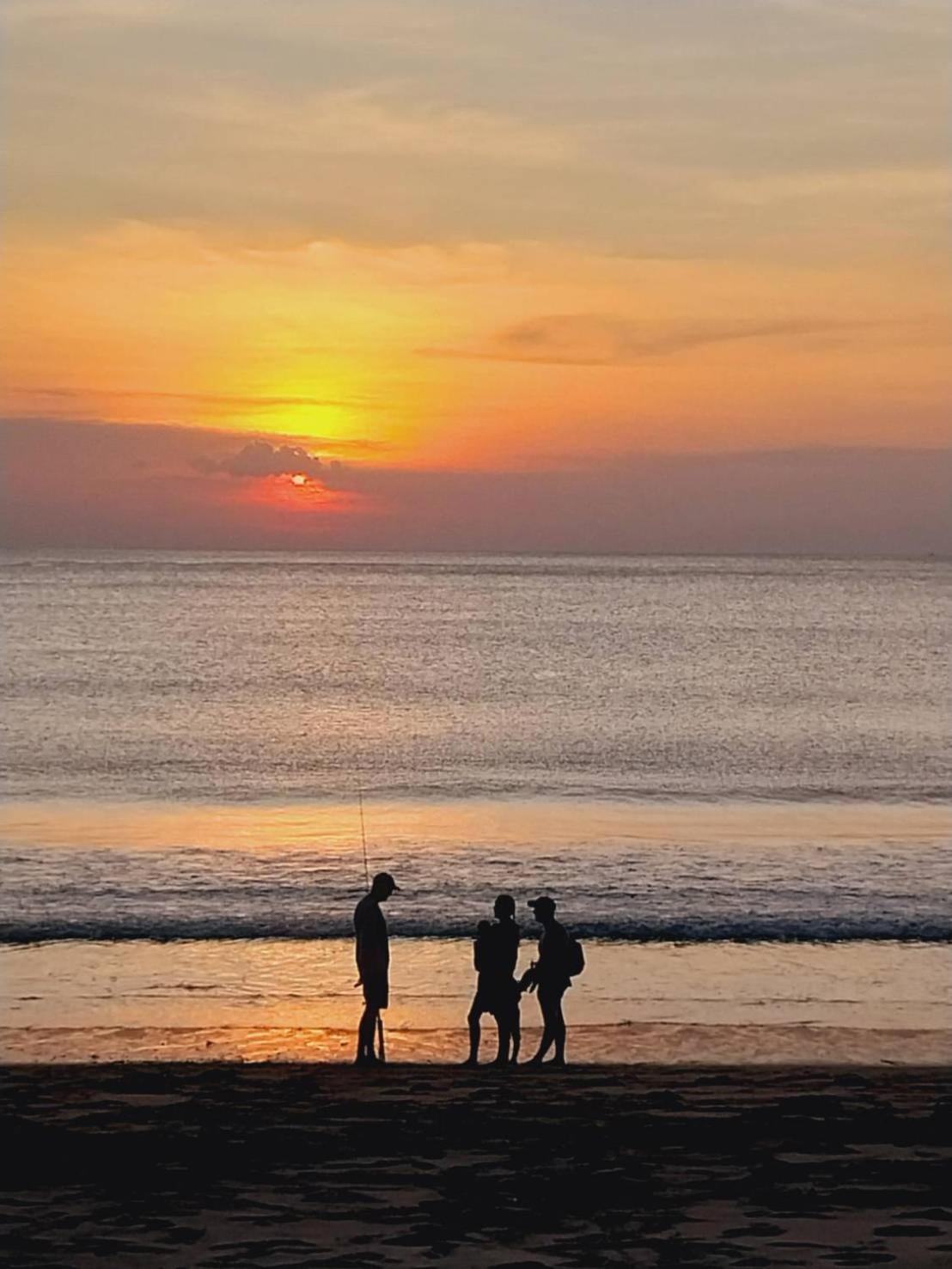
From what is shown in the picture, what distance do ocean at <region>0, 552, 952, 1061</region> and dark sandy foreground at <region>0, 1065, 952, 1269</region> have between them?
261 centimetres

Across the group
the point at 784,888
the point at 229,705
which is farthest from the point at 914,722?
the point at 784,888

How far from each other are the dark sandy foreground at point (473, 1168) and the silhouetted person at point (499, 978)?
0.62m

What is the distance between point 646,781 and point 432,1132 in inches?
1315

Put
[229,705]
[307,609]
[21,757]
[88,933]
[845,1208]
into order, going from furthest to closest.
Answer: [307,609], [229,705], [21,757], [88,933], [845,1208]

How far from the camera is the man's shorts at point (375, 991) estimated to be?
14.9 metres

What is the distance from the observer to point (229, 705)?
6625 cm

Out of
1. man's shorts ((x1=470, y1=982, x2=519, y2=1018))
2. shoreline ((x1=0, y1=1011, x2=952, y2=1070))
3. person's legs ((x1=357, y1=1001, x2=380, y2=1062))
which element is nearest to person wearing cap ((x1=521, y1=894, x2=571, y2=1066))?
man's shorts ((x1=470, y1=982, x2=519, y2=1018))

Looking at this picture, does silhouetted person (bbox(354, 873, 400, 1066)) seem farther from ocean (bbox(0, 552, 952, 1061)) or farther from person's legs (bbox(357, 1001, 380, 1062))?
ocean (bbox(0, 552, 952, 1061))

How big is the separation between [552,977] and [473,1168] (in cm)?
439

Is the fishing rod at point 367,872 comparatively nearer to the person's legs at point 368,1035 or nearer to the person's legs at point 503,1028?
the person's legs at point 368,1035

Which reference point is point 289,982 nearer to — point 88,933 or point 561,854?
point 88,933

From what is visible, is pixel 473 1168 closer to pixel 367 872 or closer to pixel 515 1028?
pixel 515 1028

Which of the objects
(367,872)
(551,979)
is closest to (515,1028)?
(551,979)

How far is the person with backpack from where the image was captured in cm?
1478
